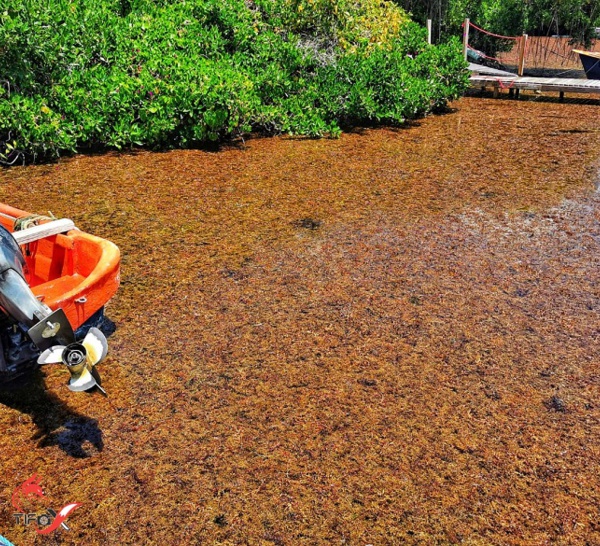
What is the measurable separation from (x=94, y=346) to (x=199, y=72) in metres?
6.36

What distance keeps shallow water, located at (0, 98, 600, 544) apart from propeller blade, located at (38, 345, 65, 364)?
640 millimetres

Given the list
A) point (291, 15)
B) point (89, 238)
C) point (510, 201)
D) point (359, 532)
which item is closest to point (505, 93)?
point (291, 15)

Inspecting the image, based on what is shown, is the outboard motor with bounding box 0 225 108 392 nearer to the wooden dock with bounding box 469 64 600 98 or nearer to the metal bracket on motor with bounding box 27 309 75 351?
the metal bracket on motor with bounding box 27 309 75 351

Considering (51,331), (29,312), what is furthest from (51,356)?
(29,312)

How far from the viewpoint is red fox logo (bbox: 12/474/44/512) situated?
2.89m

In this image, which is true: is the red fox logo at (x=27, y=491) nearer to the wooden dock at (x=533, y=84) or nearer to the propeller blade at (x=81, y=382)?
the propeller blade at (x=81, y=382)

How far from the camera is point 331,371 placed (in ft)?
12.6

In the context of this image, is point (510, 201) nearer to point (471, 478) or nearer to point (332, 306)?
point (332, 306)

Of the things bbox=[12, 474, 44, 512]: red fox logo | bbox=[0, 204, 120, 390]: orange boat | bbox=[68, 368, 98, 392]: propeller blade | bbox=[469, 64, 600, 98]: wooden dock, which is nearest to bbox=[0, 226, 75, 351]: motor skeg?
bbox=[0, 204, 120, 390]: orange boat

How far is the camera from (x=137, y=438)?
327 centimetres

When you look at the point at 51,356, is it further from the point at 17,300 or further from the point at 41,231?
the point at 41,231

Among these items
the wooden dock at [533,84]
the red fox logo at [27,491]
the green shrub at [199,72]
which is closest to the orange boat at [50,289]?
the red fox logo at [27,491]

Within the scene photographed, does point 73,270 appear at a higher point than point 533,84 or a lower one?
higher

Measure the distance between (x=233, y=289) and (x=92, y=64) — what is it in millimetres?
5451
